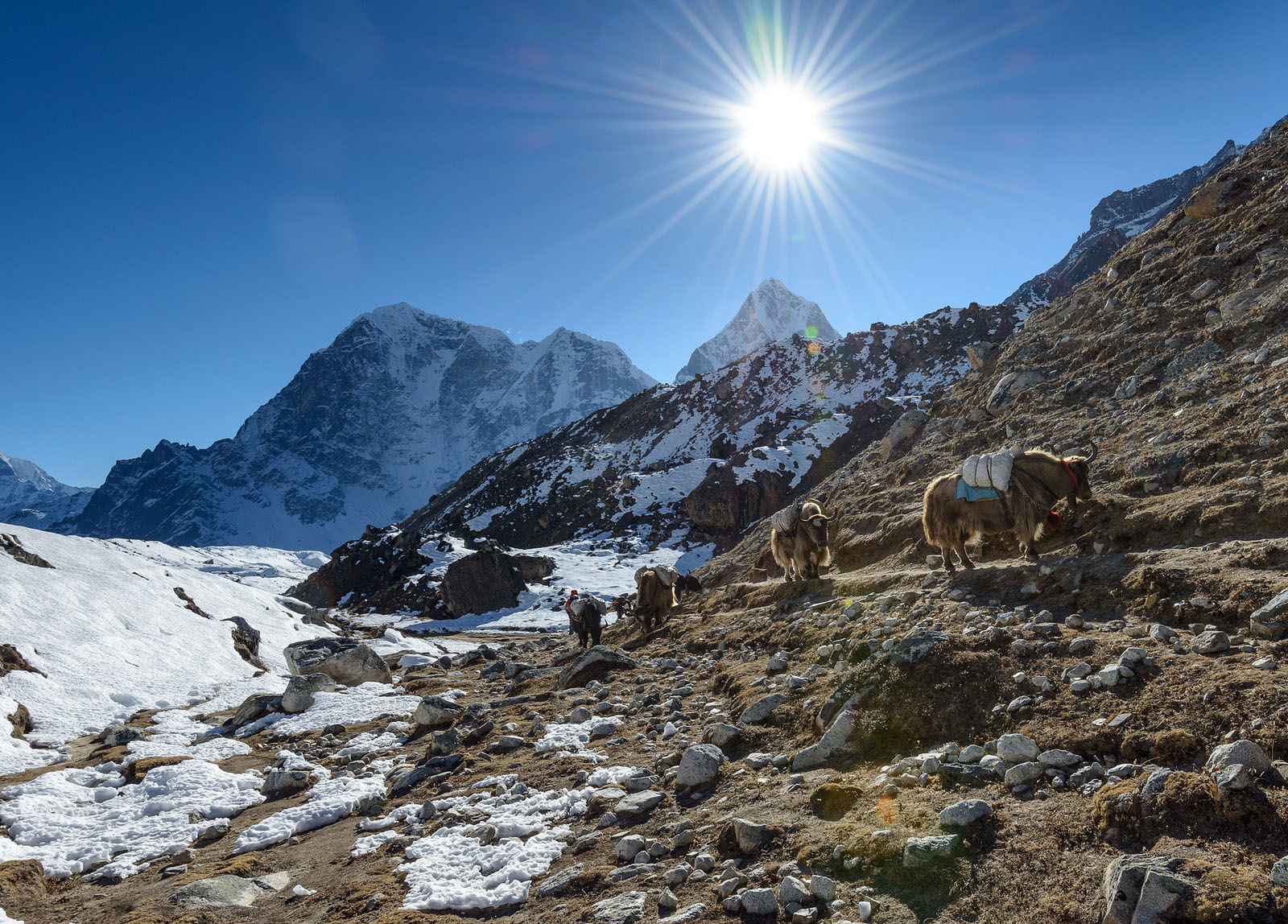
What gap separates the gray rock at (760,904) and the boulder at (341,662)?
51.0 feet

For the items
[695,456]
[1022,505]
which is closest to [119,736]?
[1022,505]

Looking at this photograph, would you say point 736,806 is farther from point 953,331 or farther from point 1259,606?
point 953,331

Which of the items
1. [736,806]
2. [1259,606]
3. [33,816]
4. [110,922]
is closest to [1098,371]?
[1259,606]

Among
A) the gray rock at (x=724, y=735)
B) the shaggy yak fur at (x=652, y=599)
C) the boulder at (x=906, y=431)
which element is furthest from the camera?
the boulder at (x=906, y=431)

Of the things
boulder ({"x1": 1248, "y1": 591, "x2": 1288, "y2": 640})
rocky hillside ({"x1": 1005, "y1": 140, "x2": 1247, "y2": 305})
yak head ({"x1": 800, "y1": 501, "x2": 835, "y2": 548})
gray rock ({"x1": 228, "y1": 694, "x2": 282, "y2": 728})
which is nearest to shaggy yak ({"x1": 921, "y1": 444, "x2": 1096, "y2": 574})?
yak head ({"x1": 800, "y1": 501, "x2": 835, "y2": 548})

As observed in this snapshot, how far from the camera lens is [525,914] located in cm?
443

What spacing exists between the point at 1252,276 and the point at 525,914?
55.3ft

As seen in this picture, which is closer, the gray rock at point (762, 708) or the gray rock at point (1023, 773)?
the gray rock at point (1023, 773)

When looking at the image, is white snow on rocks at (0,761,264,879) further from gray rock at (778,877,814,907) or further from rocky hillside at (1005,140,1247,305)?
rocky hillside at (1005,140,1247,305)

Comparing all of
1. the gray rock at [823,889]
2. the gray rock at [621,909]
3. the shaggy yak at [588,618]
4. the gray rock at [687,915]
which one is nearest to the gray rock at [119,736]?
the shaggy yak at [588,618]

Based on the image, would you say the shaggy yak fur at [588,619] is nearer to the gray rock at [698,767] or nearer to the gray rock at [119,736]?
the gray rock at [119,736]

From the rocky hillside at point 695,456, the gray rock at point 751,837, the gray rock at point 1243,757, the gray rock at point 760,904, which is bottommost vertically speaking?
the gray rock at point 760,904

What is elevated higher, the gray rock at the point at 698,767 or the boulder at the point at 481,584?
the boulder at the point at 481,584

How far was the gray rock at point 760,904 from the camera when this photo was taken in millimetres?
3596
